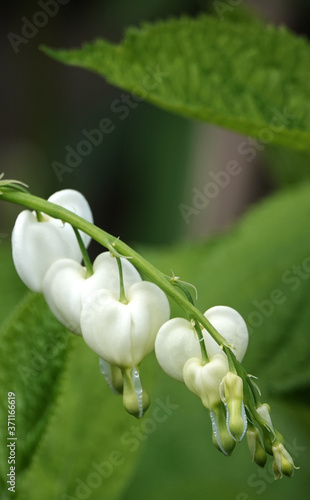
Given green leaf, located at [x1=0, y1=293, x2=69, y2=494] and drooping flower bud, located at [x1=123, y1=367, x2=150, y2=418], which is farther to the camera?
green leaf, located at [x1=0, y1=293, x2=69, y2=494]

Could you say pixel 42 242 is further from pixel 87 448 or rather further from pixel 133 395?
pixel 87 448

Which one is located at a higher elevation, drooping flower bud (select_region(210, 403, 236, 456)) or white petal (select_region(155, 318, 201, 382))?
white petal (select_region(155, 318, 201, 382))

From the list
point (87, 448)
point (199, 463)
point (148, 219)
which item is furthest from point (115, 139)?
point (87, 448)

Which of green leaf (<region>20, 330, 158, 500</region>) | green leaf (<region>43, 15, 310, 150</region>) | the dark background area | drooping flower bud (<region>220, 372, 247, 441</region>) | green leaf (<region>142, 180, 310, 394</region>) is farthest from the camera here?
the dark background area

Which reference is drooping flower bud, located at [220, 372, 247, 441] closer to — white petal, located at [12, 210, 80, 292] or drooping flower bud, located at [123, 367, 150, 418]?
drooping flower bud, located at [123, 367, 150, 418]

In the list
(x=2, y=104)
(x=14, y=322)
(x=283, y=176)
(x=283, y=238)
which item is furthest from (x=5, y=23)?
(x=14, y=322)

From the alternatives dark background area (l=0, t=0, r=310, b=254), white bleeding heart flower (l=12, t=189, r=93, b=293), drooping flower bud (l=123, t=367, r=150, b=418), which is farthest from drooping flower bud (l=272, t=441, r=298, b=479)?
dark background area (l=0, t=0, r=310, b=254)

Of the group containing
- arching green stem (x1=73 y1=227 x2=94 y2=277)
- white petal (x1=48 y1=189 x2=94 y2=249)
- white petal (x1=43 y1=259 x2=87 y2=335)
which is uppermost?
white petal (x1=48 y1=189 x2=94 y2=249)
